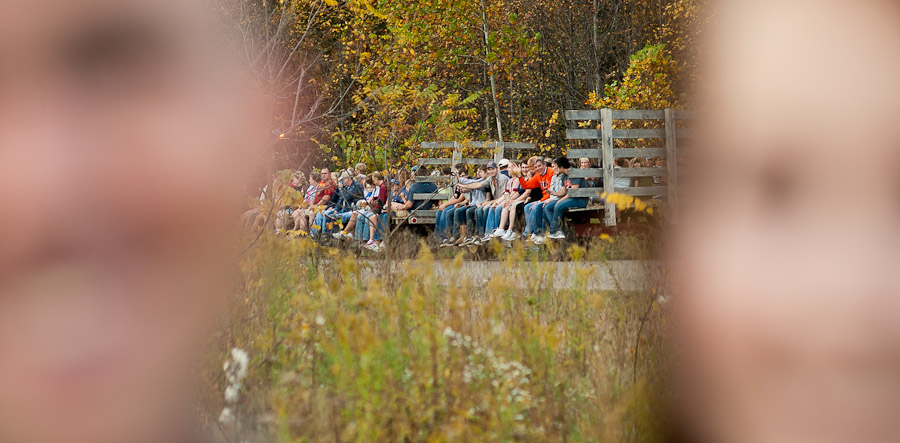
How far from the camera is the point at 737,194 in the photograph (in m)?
1.00

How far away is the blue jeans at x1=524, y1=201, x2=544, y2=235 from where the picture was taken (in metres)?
12.3

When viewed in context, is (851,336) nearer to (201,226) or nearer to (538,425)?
(201,226)

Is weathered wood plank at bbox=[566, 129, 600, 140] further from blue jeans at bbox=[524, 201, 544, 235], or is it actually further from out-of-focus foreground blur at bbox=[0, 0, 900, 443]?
out-of-focus foreground blur at bbox=[0, 0, 900, 443]

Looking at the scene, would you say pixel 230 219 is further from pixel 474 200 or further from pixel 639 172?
pixel 474 200

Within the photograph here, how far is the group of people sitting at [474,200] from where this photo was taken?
1241 cm

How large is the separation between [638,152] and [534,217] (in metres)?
2.23

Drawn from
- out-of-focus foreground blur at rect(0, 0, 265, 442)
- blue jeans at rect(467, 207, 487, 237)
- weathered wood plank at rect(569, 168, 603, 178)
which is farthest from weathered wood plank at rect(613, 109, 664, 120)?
out-of-focus foreground blur at rect(0, 0, 265, 442)

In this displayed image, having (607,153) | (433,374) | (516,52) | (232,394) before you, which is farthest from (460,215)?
(516,52)

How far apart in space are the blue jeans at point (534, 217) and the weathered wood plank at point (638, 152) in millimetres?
1577

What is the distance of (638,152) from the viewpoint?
45.0 ft

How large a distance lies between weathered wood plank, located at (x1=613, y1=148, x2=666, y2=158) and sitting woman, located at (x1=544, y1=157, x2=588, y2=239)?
0.89 meters

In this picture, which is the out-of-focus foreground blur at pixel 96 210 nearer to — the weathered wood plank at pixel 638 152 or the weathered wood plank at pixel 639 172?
the weathered wood plank at pixel 638 152

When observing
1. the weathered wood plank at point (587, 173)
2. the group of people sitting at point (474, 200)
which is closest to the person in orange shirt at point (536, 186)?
the group of people sitting at point (474, 200)

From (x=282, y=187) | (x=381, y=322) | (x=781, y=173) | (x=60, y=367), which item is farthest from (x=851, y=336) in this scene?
(x=282, y=187)
